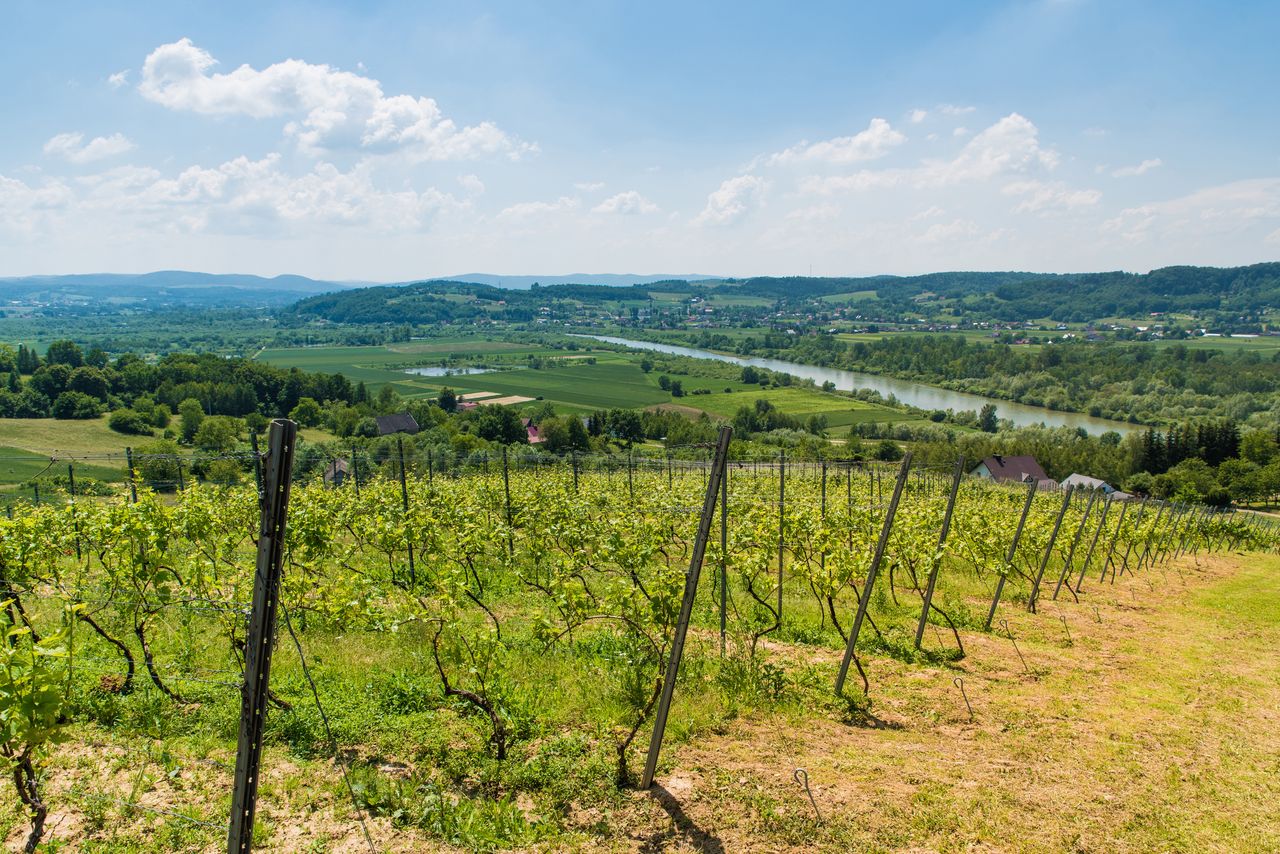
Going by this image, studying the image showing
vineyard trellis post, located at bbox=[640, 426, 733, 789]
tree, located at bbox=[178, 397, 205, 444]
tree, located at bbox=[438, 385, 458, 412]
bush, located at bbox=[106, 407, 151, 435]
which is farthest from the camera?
tree, located at bbox=[438, 385, 458, 412]

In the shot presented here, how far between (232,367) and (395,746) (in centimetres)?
8947

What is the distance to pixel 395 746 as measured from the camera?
6480 millimetres

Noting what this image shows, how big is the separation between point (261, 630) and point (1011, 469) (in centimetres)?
6632

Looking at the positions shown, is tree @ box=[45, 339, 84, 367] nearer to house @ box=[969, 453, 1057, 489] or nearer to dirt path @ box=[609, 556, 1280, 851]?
dirt path @ box=[609, 556, 1280, 851]

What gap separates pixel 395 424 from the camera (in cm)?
6700

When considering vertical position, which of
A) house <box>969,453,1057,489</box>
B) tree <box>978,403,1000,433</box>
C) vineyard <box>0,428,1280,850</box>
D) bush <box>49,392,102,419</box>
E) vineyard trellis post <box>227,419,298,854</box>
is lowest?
house <box>969,453,1057,489</box>

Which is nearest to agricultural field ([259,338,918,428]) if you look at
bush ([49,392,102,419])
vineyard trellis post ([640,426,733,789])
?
bush ([49,392,102,419])

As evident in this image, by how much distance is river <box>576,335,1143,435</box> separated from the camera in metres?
94.6

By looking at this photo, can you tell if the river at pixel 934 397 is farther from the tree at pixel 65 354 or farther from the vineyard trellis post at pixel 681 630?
the tree at pixel 65 354

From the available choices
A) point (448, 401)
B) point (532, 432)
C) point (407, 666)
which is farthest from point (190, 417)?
point (407, 666)

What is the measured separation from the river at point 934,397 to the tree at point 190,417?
94205mm

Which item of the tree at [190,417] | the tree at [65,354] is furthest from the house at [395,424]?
the tree at [65,354]

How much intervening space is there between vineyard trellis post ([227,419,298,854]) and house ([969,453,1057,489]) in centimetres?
6281

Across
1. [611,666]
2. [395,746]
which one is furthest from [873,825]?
[395,746]
